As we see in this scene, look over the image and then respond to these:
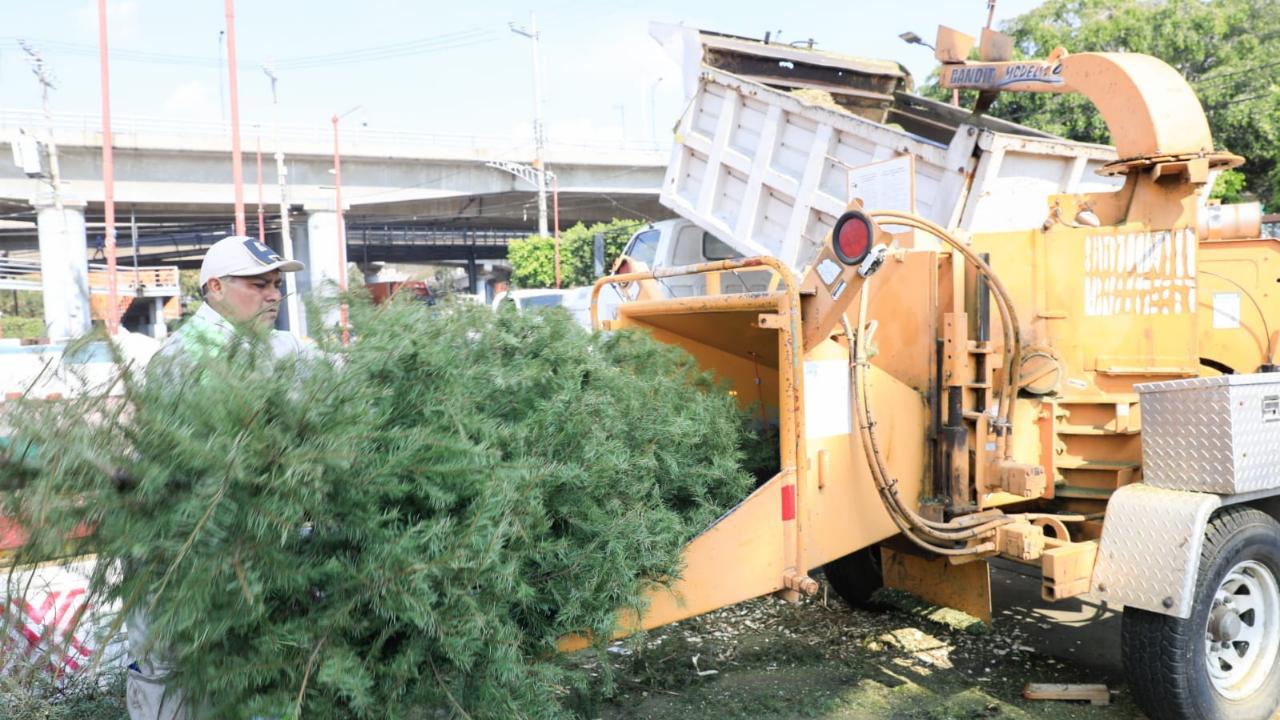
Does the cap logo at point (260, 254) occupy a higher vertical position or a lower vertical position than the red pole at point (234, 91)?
lower

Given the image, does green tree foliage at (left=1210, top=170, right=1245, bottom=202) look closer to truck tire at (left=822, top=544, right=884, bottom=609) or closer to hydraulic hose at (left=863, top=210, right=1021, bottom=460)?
truck tire at (left=822, top=544, right=884, bottom=609)

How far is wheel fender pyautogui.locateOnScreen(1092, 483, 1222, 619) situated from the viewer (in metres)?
3.42

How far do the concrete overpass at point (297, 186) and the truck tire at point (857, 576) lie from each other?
17235mm

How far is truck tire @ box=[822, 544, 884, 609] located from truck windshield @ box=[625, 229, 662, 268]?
484 cm

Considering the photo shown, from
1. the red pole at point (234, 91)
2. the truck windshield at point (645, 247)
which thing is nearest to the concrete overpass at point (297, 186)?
the red pole at point (234, 91)

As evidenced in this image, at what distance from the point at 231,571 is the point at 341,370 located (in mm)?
489

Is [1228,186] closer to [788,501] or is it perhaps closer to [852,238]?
[852,238]

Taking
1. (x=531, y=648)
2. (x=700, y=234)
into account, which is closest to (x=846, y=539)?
(x=531, y=648)

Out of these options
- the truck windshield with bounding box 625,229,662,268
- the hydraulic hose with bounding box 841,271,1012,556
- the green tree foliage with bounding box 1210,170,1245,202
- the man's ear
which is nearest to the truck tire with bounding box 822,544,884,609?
the hydraulic hose with bounding box 841,271,1012,556

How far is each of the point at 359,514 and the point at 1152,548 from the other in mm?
3109

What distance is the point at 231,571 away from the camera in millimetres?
1716

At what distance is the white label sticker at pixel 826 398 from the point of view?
3.17 meters

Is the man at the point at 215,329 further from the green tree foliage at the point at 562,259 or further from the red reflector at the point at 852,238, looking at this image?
the green tree foliage at the point at 562,259

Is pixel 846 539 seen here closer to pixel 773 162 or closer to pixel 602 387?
pixel 602 387
